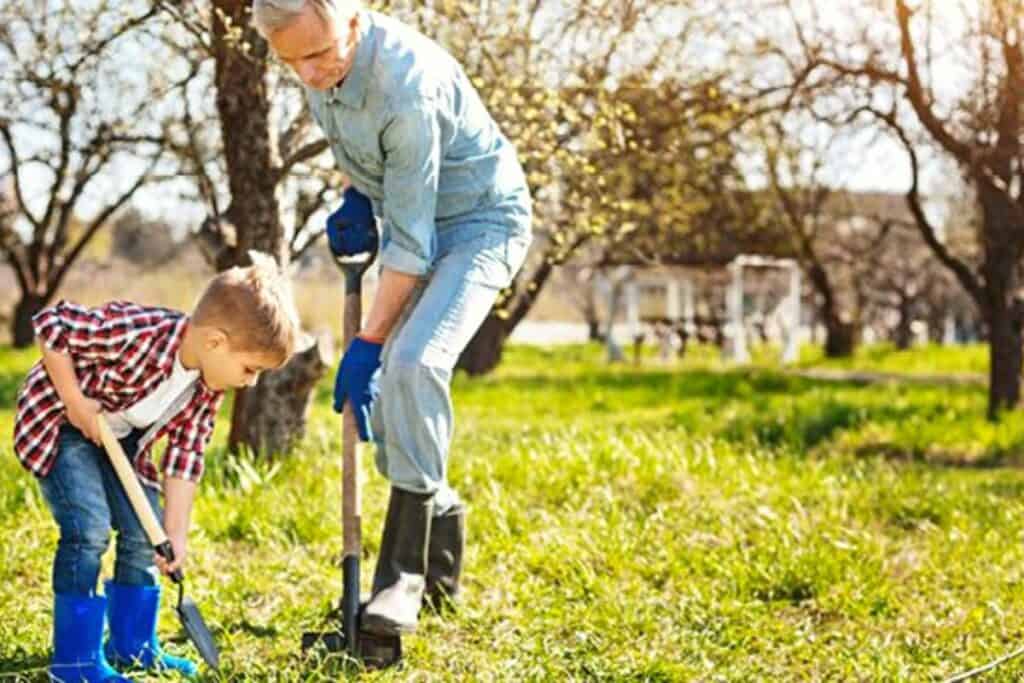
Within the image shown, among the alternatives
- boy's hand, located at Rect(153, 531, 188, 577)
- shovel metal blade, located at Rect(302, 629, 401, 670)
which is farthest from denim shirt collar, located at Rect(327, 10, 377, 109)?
shovel metal blade, located at Rect(302, 629, 401, 670)

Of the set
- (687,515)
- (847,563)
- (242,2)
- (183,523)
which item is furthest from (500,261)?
(242,2)

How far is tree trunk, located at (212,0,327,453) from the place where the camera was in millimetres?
6578

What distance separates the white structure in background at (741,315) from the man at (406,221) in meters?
15.6

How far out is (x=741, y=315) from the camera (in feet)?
67.6

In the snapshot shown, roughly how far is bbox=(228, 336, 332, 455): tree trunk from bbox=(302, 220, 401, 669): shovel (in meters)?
2.75

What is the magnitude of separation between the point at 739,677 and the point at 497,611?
2.71 ft

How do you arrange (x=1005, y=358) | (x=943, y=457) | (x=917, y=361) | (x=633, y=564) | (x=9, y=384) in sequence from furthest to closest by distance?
(x=917, y=361)
(x=9, y=384)
(x=1005, y=358)
(x=943, y=457)
(x=633, y=564)

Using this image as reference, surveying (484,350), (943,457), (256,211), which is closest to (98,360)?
(256,211)

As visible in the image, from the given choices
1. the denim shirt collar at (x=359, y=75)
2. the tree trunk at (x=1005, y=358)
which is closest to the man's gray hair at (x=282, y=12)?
the denim shirt collar at (x=359, y=75)

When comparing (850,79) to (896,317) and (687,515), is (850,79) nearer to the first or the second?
(687,515)

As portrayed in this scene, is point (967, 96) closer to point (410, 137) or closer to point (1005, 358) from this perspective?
point (1005, 358)

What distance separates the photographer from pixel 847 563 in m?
4.70

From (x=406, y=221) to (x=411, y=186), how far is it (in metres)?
0.09

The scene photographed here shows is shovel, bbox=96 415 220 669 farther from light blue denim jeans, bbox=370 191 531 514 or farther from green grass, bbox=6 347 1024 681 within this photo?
light blue denim jeans, bbox=370 191 531 514
